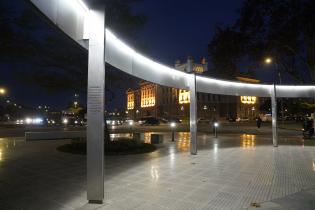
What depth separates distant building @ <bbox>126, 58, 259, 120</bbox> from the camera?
356 ft

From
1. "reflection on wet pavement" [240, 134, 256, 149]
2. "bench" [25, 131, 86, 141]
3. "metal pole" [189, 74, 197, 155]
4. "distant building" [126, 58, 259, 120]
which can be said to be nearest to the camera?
"metal pole" [189, 74, 197, 155]

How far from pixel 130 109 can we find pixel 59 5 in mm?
146563

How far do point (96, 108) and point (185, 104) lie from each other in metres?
103

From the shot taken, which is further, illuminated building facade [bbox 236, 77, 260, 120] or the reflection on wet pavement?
illuminated building facade [bbox 236, 77, 260, 120]

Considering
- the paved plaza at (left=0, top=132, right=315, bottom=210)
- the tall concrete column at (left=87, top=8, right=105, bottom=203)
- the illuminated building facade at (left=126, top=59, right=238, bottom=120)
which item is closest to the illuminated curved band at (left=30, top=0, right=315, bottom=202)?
the tall concrete column at (left=87, top=8, right=105, bottom=203)

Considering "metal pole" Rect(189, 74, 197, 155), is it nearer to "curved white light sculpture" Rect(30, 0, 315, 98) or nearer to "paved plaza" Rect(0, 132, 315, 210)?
"curved white light sculpture" Rect(30, 0, 315, 98)

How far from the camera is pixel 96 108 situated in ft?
Result: 20.8

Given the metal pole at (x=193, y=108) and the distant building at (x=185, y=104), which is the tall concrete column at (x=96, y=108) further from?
the distant building at (x=185, y=104)

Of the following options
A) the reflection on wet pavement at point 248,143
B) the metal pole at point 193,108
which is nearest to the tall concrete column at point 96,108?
the metal pole at point 193,108

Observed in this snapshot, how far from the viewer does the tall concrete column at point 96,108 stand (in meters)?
6.23

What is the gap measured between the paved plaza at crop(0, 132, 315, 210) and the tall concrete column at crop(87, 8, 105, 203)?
1.71 feet

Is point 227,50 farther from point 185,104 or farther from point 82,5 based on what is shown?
point 185,104

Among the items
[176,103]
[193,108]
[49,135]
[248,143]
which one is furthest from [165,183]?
[176,103]

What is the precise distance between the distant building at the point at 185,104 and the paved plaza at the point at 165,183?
85.6 m
